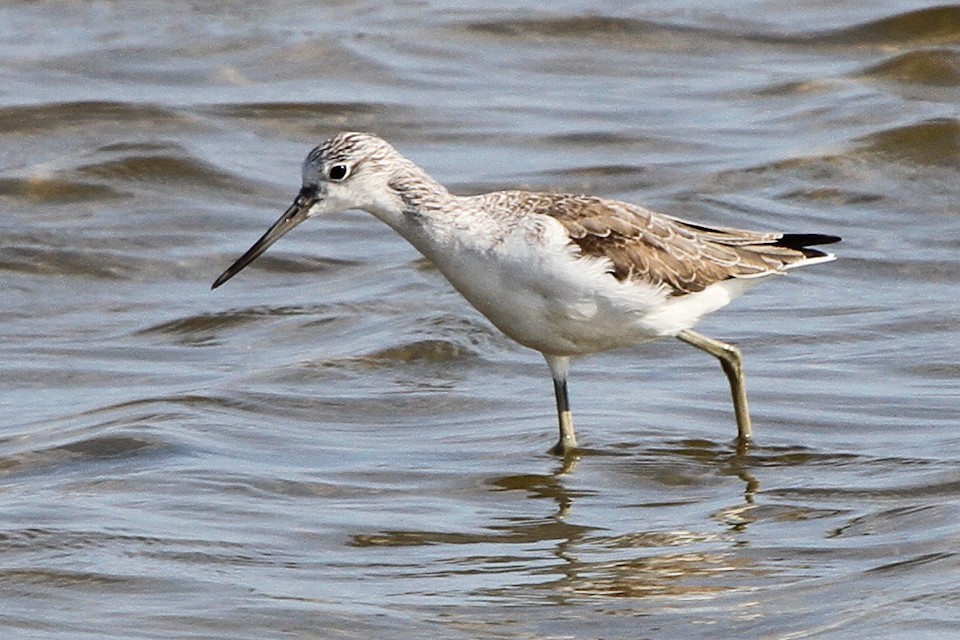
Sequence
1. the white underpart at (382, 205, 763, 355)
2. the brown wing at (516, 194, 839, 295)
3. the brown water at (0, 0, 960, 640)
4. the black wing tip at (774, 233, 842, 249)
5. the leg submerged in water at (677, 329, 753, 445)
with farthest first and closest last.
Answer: the black wing tip at (774, 233, 842, 249), the leg submerged in water at (677, 329, 753, 445), the brown wing at (516, 194, 839, 295), the white underpart at (382, 205, 763, 355), the brown water at (0, 0, 960, 640)

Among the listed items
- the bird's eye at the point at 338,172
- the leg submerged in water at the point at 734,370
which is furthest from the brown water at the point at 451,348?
the bird's eye at the point at 338,172

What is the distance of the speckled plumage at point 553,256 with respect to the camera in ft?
27.7

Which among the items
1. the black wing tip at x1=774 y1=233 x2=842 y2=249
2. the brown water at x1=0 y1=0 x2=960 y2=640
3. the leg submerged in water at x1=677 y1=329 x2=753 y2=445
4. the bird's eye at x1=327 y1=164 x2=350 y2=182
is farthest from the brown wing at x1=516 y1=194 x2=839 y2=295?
the bird's eye at x1=327 y1=164 x2=350 y2=182

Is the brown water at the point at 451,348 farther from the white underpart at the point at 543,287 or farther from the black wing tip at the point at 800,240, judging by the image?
the black wing tip at the point at 800,240

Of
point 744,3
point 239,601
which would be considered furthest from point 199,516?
point 744,3

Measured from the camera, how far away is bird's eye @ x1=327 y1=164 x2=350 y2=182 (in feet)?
28.6

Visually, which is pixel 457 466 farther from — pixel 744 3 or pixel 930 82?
pixel 744 3

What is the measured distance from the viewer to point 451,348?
1037cm

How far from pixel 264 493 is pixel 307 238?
4841mm

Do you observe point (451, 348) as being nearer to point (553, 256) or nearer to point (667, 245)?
point (667, 245)

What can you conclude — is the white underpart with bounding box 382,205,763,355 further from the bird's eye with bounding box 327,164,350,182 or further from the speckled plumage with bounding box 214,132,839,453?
the bird's eye with bounding box 327,164,350,182

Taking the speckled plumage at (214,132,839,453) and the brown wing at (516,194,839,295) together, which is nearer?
the speckled plumage at (214,132,839,453)

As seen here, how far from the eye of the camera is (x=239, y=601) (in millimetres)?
6547

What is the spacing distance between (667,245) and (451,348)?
172 cm
